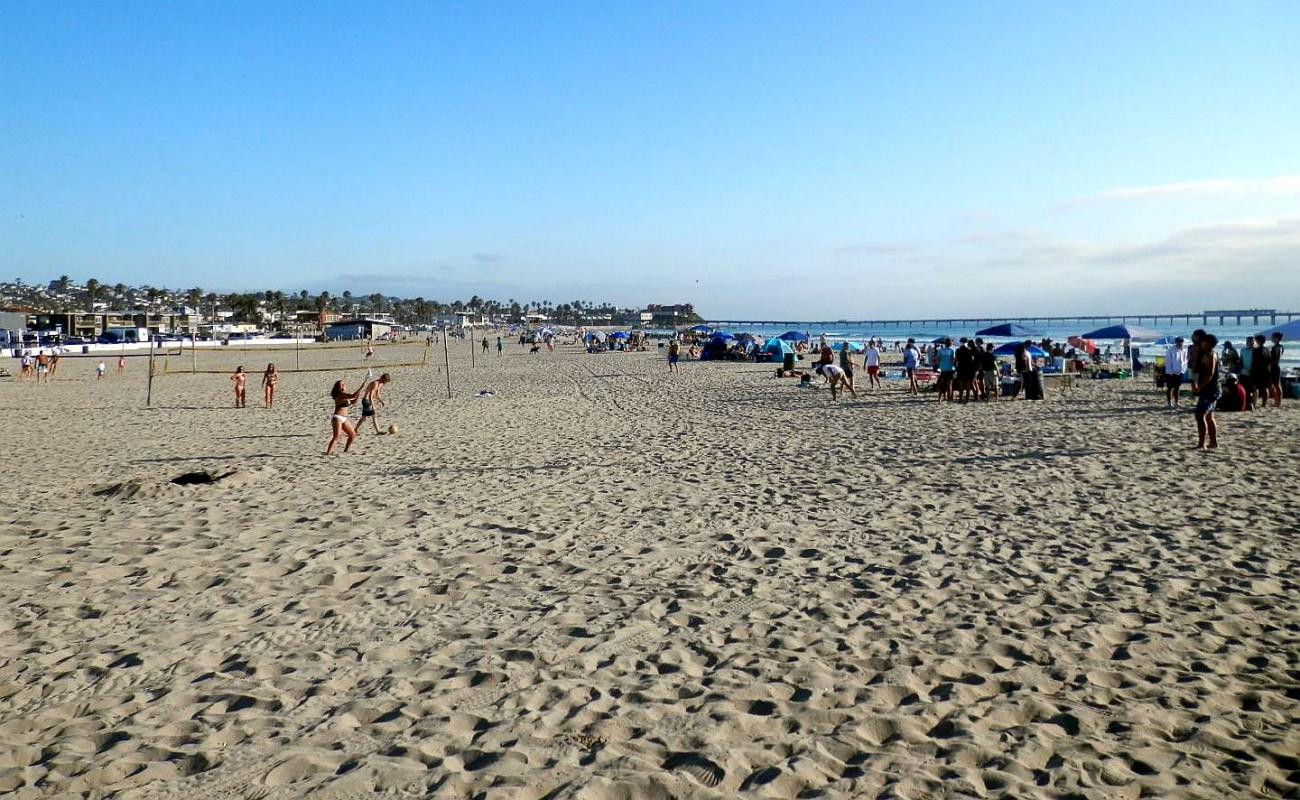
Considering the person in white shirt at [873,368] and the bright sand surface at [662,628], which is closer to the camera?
the bright sand surface at [662,628]

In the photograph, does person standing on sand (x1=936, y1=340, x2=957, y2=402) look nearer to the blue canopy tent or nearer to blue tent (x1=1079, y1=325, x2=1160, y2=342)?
blue tent (x1=1079, y1=325, x2=1160, y2=342)

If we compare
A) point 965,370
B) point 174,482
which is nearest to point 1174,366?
point 965,370

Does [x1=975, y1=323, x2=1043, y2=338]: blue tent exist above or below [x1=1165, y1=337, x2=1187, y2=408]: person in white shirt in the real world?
above

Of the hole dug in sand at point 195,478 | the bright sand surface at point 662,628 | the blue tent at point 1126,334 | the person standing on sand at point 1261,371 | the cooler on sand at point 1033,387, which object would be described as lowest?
the bright sand surface at point 662,628

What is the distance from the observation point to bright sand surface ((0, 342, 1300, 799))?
2.91 meters

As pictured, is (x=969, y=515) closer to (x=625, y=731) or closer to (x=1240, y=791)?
(x=1240, y=791)

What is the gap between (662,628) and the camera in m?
4.20

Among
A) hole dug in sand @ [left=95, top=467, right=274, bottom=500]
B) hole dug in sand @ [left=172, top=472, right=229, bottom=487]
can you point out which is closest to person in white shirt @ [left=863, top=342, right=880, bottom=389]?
hole dug in sand @ [left=95, top=467, right=274, bottom=500]

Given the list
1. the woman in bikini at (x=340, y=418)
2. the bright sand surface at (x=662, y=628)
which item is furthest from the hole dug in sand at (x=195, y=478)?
the woman in bikini at (x=340, y=418)

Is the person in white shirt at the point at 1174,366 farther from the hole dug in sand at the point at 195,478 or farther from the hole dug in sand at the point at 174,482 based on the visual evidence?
the hole dug in sand at the point at 195,478

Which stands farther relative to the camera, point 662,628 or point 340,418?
point 340,418

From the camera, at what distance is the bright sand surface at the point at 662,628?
291 centimetres

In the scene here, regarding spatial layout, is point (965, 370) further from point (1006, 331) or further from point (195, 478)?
point (1006, 331)

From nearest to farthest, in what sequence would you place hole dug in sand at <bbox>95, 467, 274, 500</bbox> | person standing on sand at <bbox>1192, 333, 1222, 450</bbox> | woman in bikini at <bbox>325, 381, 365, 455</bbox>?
hole dug in sand at <bbox>95, 467, 274, 500</bbox> < person standing on sand at <bbox>1192, 333, 1222, 450</bbox> < woman in bikini at <bbox>325, 381, 365, 455</bbox>
